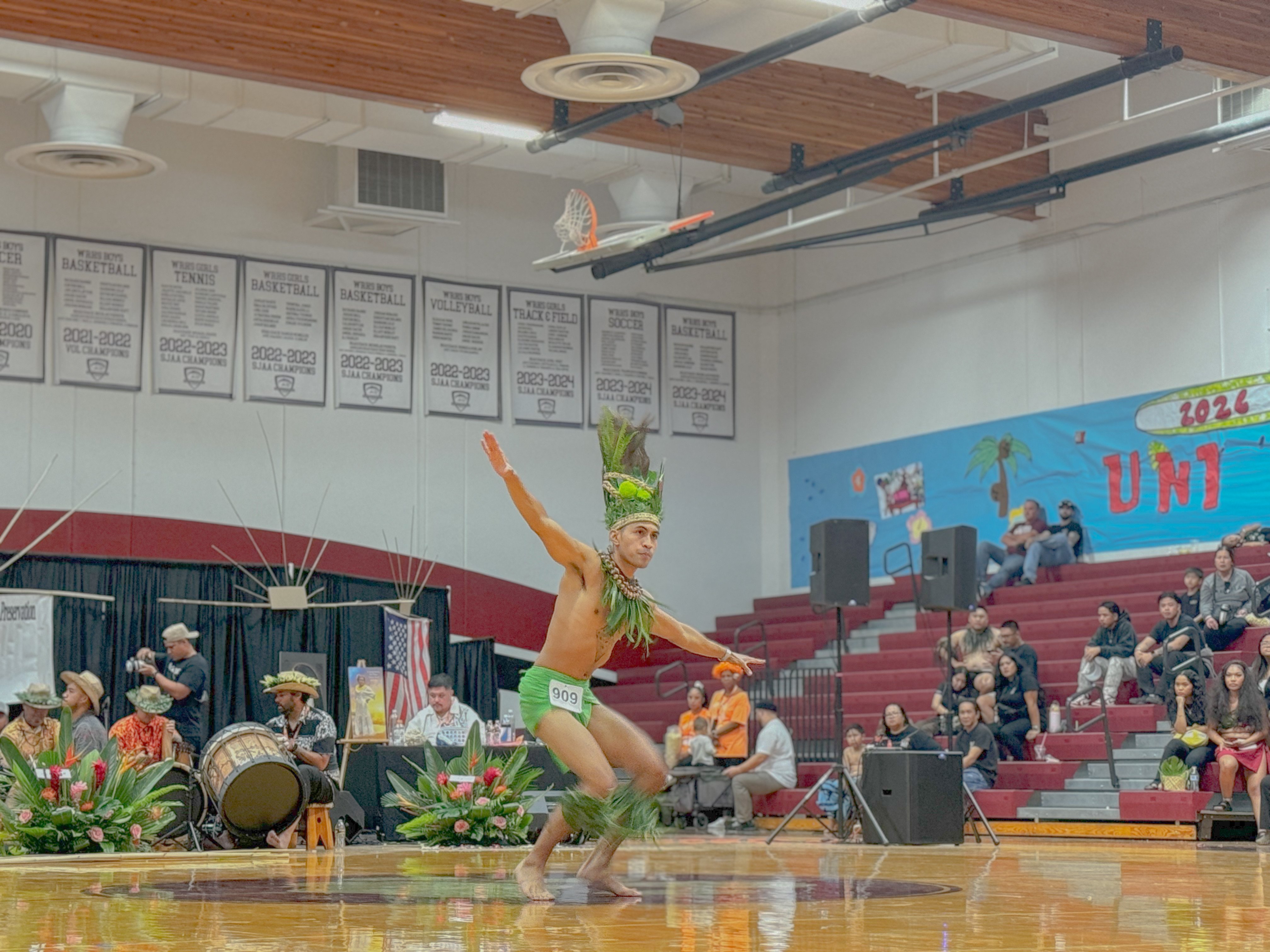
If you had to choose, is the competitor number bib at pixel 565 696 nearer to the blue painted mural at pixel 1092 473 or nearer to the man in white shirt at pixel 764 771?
the man in white shirt at pixel 764 771

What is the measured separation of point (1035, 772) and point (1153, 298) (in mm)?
6101

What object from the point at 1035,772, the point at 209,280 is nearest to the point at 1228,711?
the point at 1035,772

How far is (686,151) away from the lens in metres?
16.2


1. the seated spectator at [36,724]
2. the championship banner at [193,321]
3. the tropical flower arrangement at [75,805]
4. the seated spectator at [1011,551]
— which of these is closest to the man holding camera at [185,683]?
the seated spectator at [36,724]

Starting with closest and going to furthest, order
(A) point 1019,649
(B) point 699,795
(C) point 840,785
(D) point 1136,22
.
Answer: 1. (C) point 840,785
2. (D) point 1136,22
3. (A) point 1019,649
4. (B) point 699,795

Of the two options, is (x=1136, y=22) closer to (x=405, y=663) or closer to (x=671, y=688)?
(x=405, y=663)

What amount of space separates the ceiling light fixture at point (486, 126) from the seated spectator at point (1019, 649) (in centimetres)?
589

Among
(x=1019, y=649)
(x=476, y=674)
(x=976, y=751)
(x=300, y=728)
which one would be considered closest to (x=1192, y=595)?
(x=1019, y=649)

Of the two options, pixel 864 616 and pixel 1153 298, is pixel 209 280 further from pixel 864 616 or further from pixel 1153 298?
pixel 1153 298

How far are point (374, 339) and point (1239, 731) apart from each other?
1057 cm

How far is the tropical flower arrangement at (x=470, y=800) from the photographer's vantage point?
1023 cm

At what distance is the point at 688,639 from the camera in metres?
6.68

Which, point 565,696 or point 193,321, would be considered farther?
point 193,321

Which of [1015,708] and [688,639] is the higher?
[688,639]
